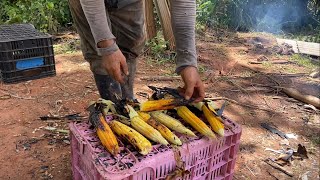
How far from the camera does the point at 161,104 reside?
2.35 m

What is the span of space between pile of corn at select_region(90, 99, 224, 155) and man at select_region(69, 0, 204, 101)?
0.16 meters

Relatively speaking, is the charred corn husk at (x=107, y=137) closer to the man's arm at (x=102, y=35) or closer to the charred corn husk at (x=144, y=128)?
the charred corn husk at (x=144, y=128)

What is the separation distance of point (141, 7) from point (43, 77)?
2758mm

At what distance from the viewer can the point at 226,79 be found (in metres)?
Answer: 5.54

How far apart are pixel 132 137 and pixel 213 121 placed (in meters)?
0.61

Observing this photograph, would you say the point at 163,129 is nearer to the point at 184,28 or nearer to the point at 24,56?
the point at 184,28

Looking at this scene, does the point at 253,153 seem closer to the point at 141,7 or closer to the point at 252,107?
the point at 252,107

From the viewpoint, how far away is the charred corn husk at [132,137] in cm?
193

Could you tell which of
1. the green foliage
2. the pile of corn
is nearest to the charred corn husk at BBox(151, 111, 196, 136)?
the pile of corn

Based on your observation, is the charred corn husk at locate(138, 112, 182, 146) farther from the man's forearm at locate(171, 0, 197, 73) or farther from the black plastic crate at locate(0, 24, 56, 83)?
the black plastic crate at locate(0, 24, 56, 83)

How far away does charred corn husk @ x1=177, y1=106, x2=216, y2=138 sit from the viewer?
2.16 meters

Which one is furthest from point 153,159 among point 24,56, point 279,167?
point 24,56

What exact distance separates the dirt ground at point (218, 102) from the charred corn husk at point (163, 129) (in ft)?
3.67

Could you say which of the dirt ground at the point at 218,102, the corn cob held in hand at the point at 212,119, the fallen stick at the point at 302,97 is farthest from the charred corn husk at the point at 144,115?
the fallen stick at the point at 302,97
